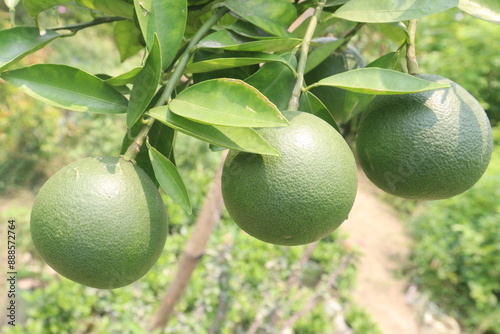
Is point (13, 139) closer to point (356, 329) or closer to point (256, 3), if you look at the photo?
point (356, 329)

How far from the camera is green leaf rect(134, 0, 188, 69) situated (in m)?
0.46

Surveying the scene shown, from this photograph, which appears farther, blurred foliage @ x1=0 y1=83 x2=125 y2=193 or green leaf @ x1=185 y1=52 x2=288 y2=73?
blurred foliage @ x1=0 y1=83 x2=125 y2=193

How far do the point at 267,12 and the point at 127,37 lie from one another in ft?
0.97

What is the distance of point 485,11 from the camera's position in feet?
1.62

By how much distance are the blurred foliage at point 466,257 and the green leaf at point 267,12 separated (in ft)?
9.52

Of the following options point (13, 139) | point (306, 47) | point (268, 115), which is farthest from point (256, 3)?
point (13, 139)

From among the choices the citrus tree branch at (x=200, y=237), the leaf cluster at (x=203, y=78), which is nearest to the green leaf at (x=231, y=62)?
the leaf cluster at (x=203, y=78)

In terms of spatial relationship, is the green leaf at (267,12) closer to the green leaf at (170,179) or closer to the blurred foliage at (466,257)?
the green leaf at (170,179)

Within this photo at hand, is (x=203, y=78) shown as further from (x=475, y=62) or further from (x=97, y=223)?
(x=475, y=62)

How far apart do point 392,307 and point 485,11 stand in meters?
3.07

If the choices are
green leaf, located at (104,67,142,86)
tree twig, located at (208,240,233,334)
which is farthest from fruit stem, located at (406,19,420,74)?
tree twig, located at (208,240,233,334)

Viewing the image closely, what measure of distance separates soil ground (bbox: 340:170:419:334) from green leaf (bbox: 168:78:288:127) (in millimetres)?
2097

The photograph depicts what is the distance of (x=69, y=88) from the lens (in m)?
0.46

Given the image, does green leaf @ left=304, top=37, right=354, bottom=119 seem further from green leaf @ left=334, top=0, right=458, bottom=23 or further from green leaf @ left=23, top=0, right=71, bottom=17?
green leaf @ left=23, top=0, right=71, bottom=17
